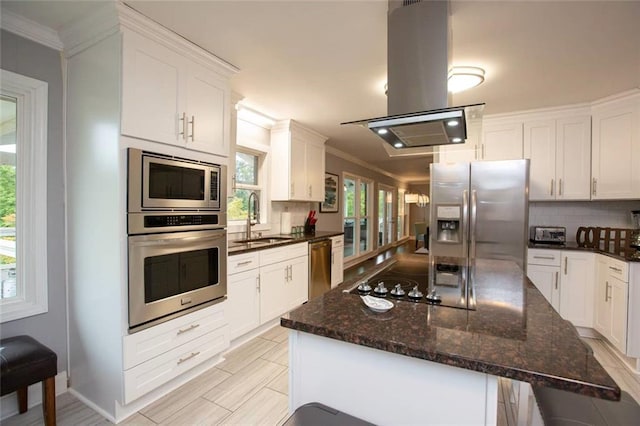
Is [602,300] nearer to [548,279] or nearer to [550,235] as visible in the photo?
[548,279]

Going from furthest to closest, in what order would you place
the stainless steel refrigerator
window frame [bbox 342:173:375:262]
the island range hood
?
window frame [bbox 342:173:375:262] < the stainless steel refrigerator < the island range hood

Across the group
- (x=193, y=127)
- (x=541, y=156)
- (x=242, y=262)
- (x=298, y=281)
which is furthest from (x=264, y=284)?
(x=541, y=156)

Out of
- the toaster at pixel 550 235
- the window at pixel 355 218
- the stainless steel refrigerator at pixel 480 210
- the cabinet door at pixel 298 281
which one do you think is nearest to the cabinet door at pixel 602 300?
the toaster at pixel 550 235

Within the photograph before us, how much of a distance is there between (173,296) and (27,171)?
49.2 inches

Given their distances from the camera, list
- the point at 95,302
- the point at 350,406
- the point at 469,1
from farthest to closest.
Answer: the point at 95,302
the point at 469,1
the point at 350,406

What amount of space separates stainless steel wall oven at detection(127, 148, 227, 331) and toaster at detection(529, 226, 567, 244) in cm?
355

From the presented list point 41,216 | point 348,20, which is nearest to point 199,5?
point 348,20

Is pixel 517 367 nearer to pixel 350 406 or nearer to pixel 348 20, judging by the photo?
pixel 350 406

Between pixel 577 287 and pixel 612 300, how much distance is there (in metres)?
0.37

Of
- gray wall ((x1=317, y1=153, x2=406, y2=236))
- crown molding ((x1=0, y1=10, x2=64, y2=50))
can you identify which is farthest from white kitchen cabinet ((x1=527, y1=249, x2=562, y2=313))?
crown molding ((x1=0, y1=10, x2=64, y2=50))

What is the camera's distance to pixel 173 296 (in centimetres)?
202

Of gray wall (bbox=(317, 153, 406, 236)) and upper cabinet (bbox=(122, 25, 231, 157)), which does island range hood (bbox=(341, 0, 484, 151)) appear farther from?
gray wall (bbox=(317, 153, 406, 236))

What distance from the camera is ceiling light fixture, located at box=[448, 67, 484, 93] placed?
241cm

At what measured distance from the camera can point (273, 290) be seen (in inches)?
125
